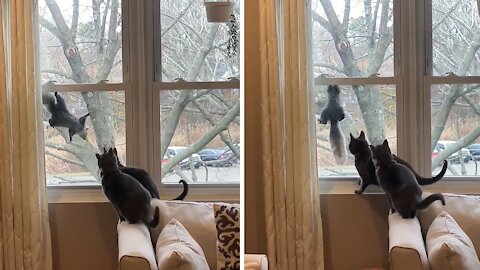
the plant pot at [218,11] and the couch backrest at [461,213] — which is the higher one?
the plant pot at [218,11]

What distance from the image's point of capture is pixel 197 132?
2.20 ft

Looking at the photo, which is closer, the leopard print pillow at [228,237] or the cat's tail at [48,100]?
the cat's tail at [48,100]

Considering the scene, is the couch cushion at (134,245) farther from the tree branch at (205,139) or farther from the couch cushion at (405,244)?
the couch cushion at (405,244)

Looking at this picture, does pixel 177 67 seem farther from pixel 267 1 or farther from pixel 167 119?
pixel 267 1

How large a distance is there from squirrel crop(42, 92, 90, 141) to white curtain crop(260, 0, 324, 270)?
25 cm

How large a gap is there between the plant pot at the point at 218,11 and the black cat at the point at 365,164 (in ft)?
0.75

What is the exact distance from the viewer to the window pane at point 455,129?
0.73 m

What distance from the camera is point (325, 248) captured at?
80 centimetres

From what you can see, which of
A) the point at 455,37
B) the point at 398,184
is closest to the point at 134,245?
the point at 398,184

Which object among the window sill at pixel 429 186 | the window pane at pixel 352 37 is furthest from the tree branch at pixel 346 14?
the window sill at pixel 429 186

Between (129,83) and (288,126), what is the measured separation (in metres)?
0.24

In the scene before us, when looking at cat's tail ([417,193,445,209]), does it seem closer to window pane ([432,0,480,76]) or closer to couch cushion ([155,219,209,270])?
window pane ([432,0,480,76])

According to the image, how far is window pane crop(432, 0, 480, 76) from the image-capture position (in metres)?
0.73

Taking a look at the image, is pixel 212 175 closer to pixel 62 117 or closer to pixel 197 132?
pixel 197 132
